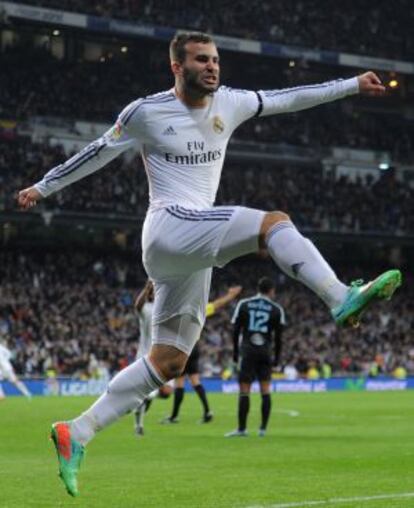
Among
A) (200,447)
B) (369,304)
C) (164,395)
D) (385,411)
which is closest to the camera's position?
(369,304)

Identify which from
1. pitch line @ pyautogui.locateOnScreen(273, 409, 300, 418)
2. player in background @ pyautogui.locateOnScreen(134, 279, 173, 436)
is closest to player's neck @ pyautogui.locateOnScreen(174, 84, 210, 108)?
player in background @ pyautogui.locateOnScreen(134, 279, 173, 436)

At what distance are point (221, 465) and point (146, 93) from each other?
145ft

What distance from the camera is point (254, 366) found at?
1788 cm

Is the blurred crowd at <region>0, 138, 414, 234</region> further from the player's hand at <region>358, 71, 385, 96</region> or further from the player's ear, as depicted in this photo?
the player's hand at <region>358, 71, 385, 96</region>

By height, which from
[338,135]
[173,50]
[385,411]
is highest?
[338,135]

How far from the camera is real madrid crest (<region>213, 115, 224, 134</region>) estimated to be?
27.1 ft

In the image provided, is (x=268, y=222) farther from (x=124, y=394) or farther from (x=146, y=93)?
(x=146, y=93)

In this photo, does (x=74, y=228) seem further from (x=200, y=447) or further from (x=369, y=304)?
(x=369, y=304)

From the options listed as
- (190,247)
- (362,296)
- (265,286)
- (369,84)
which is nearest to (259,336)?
(265,286)

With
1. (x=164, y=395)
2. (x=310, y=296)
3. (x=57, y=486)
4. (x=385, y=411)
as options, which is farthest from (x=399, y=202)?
(x=57, y=486)

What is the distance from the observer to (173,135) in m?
8.13

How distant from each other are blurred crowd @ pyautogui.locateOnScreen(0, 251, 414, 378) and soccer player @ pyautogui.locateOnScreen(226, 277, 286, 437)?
22116 mm

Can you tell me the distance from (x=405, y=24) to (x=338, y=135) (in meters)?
7.25

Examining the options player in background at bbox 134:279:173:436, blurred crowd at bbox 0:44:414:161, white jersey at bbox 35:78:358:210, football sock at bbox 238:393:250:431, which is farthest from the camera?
blurred crowd at bbox 0:44:414:161
